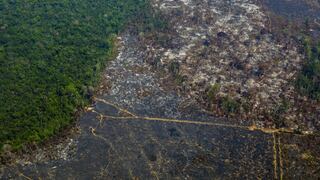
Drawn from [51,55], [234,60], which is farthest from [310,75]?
[51,55]

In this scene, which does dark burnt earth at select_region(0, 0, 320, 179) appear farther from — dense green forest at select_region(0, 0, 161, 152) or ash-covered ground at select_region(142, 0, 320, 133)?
dense green forest at select_region(0, 0, 161, 152)

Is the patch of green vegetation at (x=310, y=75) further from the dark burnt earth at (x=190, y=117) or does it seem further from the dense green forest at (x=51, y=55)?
the dense green forest at (x=51, y=55)

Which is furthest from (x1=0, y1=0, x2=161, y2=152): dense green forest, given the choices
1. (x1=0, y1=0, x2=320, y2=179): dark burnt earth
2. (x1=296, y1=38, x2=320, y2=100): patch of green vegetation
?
(x1=296, y1=38, x2=320, y2=100): patch of green vegetation

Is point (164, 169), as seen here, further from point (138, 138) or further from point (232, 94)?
point (232, 94)

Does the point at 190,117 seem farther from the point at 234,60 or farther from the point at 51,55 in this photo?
the point at 51,55

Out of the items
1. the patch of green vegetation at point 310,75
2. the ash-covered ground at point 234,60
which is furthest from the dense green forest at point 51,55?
the patch of green vegetation at point 310,75

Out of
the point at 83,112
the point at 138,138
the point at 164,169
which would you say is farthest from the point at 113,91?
the point at 164,169
